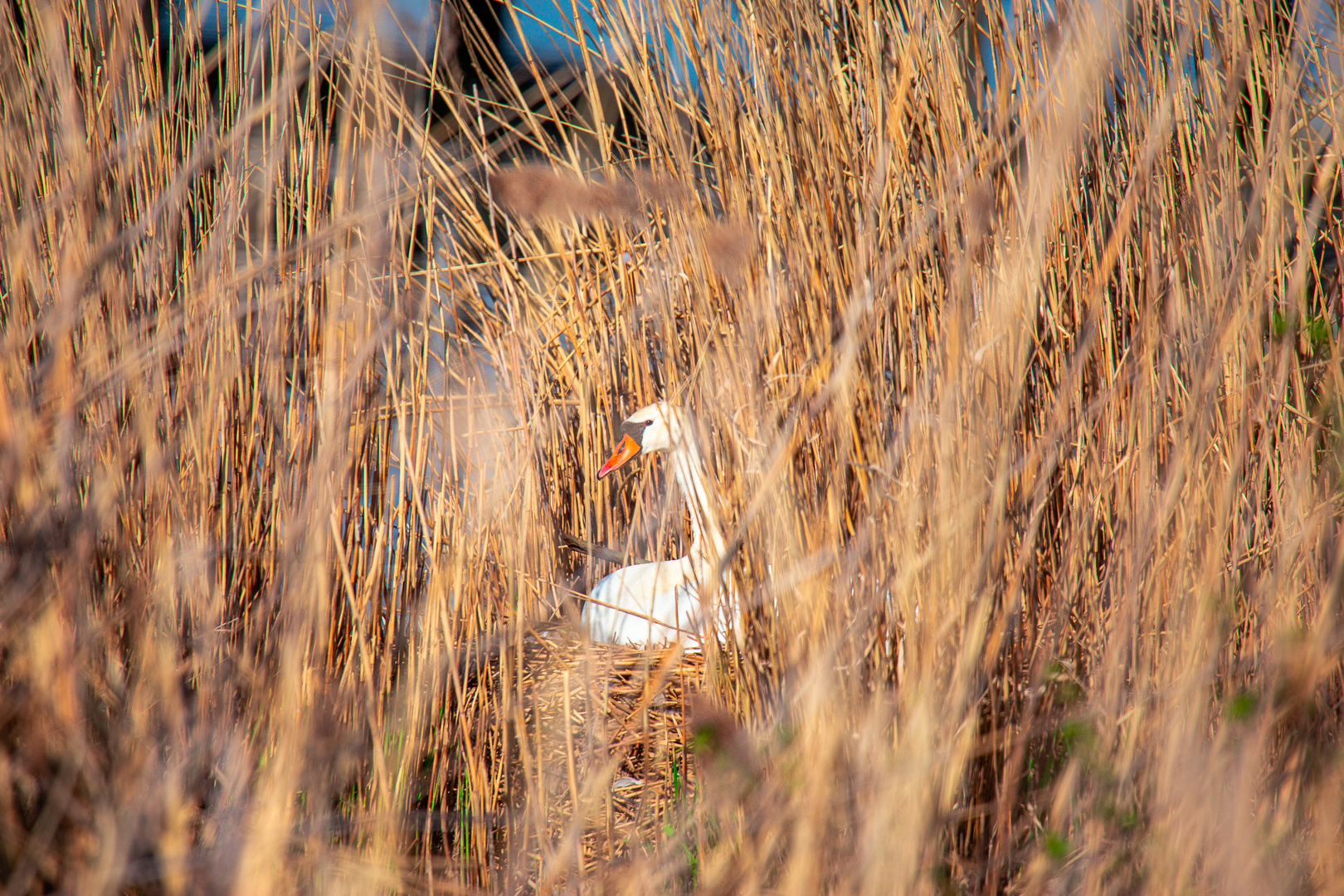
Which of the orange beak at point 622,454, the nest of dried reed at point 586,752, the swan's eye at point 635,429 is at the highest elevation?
the swan's eye at point 635,429

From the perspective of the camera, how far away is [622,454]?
2.17 metres

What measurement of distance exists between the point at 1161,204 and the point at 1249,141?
298 mm

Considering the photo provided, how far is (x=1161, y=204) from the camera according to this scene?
1121mm

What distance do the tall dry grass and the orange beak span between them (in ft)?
2.63

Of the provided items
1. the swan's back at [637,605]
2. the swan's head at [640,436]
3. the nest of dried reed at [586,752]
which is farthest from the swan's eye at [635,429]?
the nest of dried reed at [586,752]

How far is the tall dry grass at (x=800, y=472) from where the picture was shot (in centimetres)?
78

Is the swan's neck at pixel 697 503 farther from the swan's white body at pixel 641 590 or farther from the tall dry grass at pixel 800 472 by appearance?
the swan's white body at pixel 641 590

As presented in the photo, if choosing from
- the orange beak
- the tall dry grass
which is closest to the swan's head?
the orange beak

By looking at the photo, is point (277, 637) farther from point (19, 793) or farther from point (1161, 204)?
point (1161, 204)

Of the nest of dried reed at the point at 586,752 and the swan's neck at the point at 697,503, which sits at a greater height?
the swan's neck at the point at 697,503

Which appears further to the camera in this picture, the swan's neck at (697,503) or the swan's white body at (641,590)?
the swan's white body at (641,590)

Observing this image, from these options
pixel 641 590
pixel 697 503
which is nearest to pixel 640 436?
pixel 641 590

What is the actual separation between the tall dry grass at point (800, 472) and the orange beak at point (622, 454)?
800 millimetres

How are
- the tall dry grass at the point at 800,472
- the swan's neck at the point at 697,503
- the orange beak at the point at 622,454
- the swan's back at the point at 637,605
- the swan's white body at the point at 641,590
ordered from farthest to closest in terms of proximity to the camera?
the orange beak at the point at 622,454 → the swan's back at the point at 637,605 → the swan's white body at the point at 641,590 → the swan's neck at the point at 697,503 → the tall dry grass at the point at 800,472
